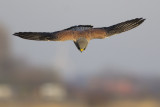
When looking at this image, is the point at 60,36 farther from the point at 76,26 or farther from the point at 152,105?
the point at 152,105

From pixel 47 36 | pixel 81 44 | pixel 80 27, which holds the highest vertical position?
pixel 80 27

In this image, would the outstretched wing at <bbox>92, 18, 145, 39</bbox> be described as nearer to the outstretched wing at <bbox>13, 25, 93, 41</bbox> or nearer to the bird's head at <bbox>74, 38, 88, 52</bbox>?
the outstretched wing at <bbox>13, 25, 93, 41</bbox>

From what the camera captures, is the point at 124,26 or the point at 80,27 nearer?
the point at 80,27

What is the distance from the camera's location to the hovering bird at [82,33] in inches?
486

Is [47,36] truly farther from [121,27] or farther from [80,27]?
[121,27]

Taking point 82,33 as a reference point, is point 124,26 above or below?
above

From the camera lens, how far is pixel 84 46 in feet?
39.8

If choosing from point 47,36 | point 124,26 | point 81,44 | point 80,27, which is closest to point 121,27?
point 124,26

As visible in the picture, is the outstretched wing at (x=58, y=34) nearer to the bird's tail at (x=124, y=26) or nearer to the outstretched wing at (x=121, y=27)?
the outstretched wing at (x=121, y=27)

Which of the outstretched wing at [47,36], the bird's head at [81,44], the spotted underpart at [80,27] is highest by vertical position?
the spotted underpart at [80,27]

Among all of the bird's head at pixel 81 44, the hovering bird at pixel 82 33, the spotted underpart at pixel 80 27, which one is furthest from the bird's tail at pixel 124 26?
the bird's head at pixel 81 44

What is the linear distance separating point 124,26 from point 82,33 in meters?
1.14

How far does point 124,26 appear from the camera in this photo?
12781 millimetres

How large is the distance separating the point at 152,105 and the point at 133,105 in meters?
1.61
